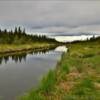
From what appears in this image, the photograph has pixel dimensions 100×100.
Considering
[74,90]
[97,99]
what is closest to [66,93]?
[74,90]

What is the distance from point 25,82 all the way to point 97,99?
9.95 meters

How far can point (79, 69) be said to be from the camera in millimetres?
24172

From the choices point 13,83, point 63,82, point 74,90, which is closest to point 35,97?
point 74,90

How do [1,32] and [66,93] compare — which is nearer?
[66,93]

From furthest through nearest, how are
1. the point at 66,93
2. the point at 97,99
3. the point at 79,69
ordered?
1. the point at 79,69
2. the point at 66,93
3. the point at 97,99

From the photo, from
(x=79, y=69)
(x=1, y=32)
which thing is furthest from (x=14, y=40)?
(x=79, y=69)

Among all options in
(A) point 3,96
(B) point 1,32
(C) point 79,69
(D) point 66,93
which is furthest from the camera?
(B) point 1,32

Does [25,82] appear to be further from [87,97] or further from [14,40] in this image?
[14,40]

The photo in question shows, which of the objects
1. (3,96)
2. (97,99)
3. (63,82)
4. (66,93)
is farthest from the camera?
(63,82)

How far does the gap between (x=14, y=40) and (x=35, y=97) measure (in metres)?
86.1

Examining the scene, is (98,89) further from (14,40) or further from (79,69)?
(14,40)

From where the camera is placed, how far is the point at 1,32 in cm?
9638

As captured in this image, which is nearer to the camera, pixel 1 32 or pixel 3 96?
pixel 3 96

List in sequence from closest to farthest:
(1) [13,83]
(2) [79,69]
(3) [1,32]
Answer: (1) [13,83] → (2) [79,69] → (3) [1,32]
